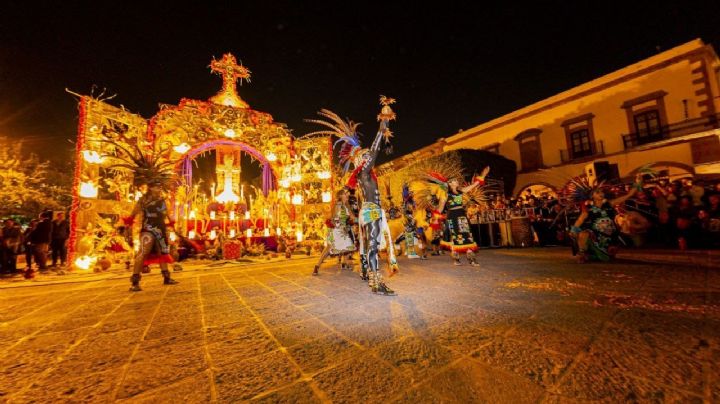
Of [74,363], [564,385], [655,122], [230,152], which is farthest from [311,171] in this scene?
[655,122]

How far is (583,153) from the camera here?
1692 cm

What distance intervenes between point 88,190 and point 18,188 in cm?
663

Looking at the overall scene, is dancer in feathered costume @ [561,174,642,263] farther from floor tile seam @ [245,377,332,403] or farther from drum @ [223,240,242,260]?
drum @ [223,240,242,260]

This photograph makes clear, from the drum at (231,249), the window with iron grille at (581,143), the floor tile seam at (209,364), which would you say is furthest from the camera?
the window with iron grille at (581,143)

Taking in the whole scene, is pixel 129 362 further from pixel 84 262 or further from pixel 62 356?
pixel 84 262

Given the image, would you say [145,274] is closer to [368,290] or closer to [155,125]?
[368,290]

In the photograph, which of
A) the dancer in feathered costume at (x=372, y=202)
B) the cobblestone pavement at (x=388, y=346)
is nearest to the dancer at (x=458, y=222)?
the cobblestone pavement at (x=388, y=346)

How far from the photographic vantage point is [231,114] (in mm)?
12359

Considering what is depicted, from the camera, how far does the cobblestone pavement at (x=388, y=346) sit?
1.33m

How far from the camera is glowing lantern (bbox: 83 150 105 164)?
8727 mm

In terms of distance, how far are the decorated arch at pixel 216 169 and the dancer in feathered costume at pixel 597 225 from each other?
31.3 ft

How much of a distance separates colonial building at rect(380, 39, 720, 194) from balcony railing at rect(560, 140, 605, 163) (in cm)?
5

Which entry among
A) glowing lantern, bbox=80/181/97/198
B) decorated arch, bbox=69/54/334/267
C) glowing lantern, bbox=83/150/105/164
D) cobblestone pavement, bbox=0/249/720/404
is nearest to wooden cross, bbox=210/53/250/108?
decorated arch, bbox=69/54/334/267

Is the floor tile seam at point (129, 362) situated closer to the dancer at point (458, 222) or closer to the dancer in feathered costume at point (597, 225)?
the dancer at point (458, 222)
